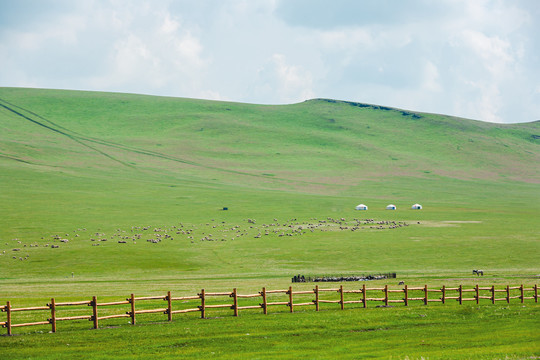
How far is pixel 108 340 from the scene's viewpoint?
75.9 feet

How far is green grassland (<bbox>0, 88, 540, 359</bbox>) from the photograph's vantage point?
939 inches

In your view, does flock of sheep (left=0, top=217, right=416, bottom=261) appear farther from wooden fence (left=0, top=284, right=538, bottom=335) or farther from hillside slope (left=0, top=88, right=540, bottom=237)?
wooden fence (left=0, top=284, right=538, bottom=335)

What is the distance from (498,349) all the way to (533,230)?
80096 millimetres

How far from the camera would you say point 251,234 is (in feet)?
297

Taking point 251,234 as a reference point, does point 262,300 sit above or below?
above

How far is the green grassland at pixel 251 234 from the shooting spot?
78.2 ft

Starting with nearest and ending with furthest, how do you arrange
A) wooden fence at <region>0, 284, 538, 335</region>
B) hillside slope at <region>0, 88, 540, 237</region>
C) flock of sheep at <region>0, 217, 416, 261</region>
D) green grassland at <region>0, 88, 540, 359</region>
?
green grassland at <region>0, 88, 540, 359</region>
wooden fence at <region>0, 284, 538, 335</region>
flock of sheep at <region>0, 217, 416, 261</region>
hillside slope at <region>0, 88, 540, 237</region>

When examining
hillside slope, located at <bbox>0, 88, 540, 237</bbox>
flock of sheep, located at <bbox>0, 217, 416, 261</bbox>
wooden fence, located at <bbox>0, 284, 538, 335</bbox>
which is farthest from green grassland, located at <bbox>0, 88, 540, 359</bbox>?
wooden fence, located at <bbox>0, 284, 538, 335</bbox>

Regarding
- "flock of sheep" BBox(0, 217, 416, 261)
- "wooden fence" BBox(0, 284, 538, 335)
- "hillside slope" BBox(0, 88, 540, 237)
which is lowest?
"flock of sheep" BBox(0, 217, 416, 261)

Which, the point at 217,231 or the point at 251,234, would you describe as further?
the point at 217,231

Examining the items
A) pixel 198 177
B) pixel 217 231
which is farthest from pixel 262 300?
pixel 198 177

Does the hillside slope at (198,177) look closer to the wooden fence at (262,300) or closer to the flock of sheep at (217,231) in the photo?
the flock of sheep at (217,231)

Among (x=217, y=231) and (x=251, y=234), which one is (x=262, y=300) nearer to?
(x=251, y=234)

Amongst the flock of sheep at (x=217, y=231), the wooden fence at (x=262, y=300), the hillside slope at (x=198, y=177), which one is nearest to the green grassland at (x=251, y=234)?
the flock of sheep at (x=217, y=231)
